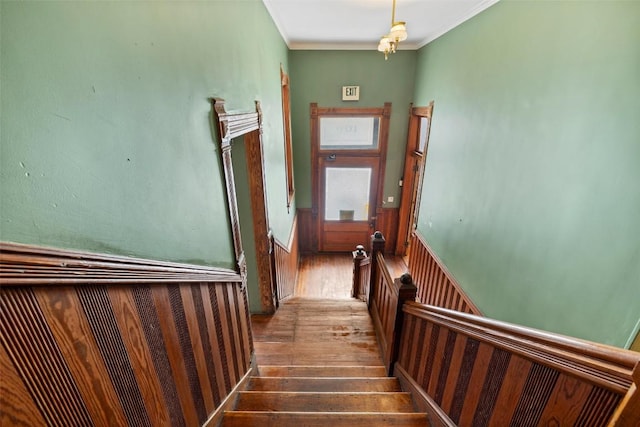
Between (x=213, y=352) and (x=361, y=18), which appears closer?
(x=213, y=352)

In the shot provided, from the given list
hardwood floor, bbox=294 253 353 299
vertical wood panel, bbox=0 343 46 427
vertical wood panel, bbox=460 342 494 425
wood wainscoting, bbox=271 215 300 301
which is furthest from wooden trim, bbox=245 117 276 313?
vertical wood panel, bbox=0 343 46 427

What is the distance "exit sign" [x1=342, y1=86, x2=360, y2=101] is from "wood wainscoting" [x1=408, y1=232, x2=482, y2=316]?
93.1 inches

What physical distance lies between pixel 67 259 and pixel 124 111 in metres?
0.41

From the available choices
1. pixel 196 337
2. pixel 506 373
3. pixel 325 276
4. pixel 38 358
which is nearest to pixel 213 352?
pixel 196 337

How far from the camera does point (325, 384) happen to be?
81.4 inches

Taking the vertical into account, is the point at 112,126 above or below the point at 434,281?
above

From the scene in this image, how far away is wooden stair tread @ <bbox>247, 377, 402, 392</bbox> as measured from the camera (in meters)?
2.02

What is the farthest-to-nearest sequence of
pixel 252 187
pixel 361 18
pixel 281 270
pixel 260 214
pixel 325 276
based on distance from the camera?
pixel 325 276 < pixel 281 270 < pixel 361 18 < pixel 260 214 < pixel 252 187

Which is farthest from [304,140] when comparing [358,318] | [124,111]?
[124,111]

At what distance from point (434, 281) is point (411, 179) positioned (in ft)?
7.20

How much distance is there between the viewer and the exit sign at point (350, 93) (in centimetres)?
468

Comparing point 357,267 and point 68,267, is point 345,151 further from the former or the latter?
point 68,267

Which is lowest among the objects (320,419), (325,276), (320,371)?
(325,276)

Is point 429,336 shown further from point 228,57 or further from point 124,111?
point 228,57
